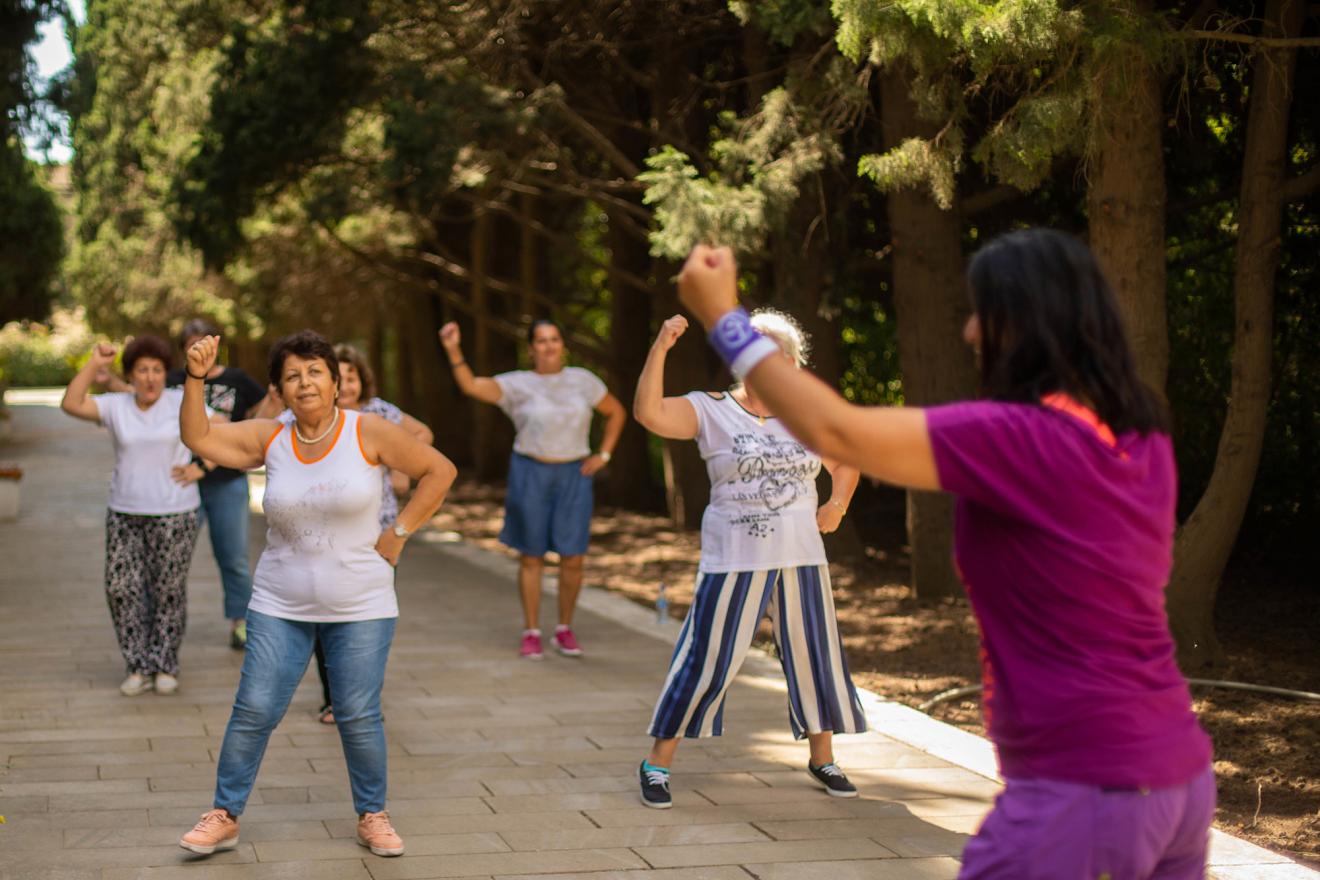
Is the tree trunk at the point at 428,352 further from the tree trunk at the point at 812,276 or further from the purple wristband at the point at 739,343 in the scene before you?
the purple wristband at the point at 739,343

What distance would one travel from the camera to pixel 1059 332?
2.62m

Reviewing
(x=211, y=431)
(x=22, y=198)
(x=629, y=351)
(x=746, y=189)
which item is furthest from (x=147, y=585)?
(x=22, y=198)

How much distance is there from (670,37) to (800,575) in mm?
7757

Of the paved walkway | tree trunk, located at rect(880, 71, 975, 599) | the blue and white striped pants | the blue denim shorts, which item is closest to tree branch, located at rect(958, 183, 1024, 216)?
tree trunk, located at rect(880, 71, 975, 599)

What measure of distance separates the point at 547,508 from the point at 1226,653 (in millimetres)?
4001

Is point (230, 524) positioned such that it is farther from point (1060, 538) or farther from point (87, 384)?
point (1060, 538)

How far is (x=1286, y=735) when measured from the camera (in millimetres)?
7301

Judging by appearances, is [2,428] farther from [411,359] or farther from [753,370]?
[753,370]

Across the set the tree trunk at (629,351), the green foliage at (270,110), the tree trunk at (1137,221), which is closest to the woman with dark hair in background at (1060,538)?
the tree trunk at (1137,221)

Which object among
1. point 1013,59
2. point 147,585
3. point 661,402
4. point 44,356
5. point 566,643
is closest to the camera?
point 661,402

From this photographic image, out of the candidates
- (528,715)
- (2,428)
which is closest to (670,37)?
(528,715)

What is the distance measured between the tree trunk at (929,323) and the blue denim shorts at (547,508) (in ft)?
10.7

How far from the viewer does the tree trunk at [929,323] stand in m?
11.3

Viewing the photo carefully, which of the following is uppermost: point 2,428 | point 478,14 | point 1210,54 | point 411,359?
point 478,14
